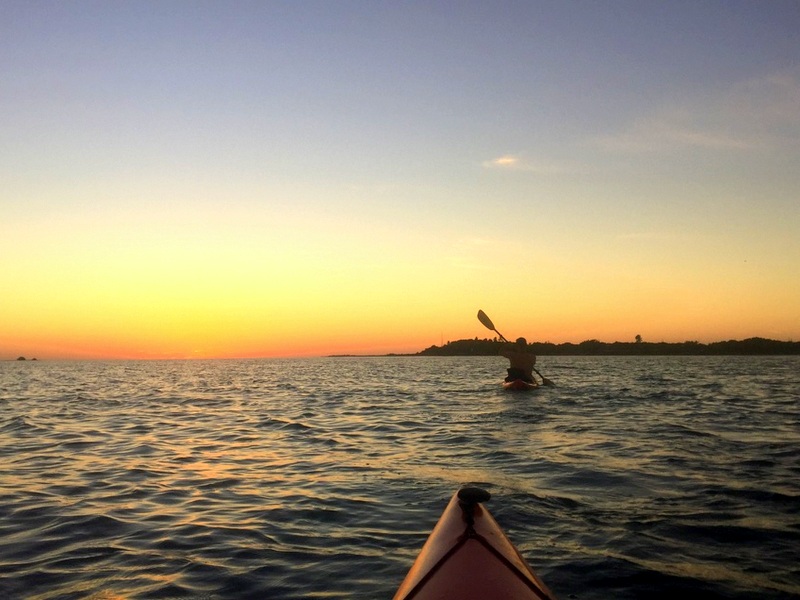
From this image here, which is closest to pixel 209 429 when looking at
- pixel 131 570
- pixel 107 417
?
pixel 107 417

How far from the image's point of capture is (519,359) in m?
26.3

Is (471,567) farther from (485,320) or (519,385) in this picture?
(485,320)

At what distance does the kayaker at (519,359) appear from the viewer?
26.2m

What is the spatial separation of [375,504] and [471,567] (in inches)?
156

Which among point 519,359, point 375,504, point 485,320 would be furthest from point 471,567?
point 485,320

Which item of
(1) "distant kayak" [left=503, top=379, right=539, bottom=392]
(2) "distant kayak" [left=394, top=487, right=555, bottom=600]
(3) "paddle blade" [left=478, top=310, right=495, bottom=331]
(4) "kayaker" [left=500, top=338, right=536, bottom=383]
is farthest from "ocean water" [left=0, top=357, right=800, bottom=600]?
(3) "paddle blade" [left=478, top=310, right=495, bottom=331]

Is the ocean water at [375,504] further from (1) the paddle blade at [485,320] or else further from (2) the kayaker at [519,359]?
(1) the paddle blade at [485,320]

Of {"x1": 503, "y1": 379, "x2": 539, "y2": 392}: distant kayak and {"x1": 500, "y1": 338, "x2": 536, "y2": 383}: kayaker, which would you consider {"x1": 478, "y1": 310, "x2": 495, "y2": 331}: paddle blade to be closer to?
{"x1": 500, "y1": 338, "x2": 536, "y2": 383}: kayaker

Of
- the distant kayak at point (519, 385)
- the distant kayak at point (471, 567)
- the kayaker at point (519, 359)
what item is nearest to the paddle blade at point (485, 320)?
the kayaker at point (519, 359)

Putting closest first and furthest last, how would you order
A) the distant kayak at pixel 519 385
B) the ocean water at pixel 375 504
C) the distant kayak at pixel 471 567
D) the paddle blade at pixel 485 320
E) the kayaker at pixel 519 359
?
the distant kayak at pixel 471 567, the ocean water at pixel 375 504, the distant kayak at pixel 519 385, the kayaker at pixel 519 359, the paddle blade at pixel 485 320

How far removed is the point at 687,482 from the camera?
324 inches

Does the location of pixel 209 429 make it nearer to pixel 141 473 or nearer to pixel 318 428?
pixel 318 428

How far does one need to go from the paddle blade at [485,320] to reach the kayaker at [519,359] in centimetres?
136

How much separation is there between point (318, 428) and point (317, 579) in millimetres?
10027
